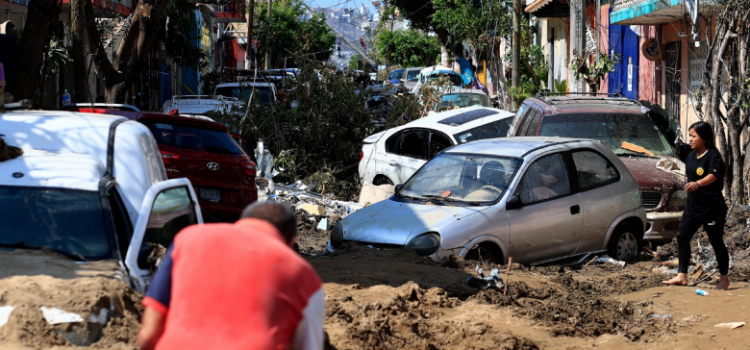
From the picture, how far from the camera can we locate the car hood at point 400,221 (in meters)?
7.51

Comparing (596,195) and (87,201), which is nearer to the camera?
(87,201)

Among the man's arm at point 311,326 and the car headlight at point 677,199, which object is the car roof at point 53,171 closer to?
the man's arm at point 311,326

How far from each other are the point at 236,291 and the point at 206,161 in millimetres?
7583

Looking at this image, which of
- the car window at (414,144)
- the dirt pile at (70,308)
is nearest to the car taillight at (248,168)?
the car window at (414,144)

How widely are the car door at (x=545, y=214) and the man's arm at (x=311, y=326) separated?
5.38m

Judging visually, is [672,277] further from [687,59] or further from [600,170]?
[687,59]

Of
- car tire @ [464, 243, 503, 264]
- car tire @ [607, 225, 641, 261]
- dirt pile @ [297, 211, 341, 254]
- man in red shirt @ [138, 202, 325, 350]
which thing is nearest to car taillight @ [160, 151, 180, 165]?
dirt pile @ [297, 211, 341, 254]

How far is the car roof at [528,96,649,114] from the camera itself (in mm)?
10883

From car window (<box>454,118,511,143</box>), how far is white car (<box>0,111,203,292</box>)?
24.2ft

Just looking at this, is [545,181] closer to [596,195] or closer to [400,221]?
[596,195]

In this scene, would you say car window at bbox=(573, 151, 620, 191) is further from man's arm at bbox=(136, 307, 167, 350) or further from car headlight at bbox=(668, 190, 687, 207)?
man's arm at bbox=(136, 307, 167, 350)

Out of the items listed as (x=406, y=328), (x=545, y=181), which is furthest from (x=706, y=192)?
(x=406, y=328)

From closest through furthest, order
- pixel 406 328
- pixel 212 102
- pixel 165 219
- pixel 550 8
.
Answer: pixel 165 219
pixel 406 328
pixel 212 102
pixel 550 8

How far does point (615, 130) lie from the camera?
10.8m
